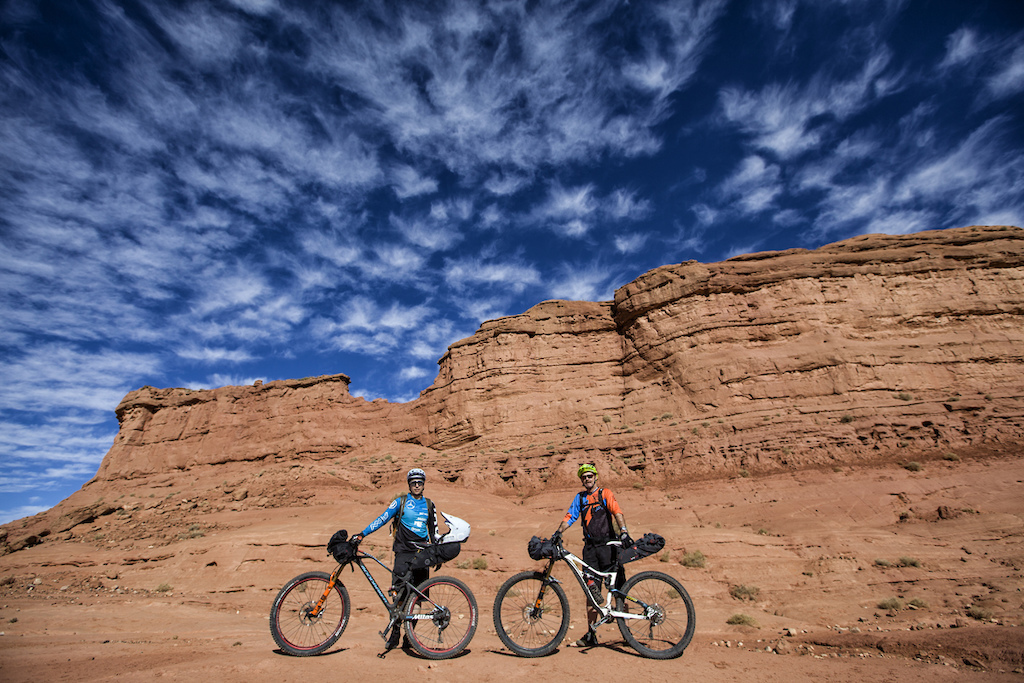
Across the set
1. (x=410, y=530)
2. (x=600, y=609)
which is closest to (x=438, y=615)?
(x=410, y=530)

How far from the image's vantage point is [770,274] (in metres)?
27.0

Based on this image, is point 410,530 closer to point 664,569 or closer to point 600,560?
point 600,560

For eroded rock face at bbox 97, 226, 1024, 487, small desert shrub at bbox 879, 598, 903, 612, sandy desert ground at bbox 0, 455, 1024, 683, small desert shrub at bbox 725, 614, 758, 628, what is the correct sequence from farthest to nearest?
eroded rock face at bbox 97, 226, 1024, 487 < small desert shrub at bbox 879, 598, 903, 612 < small desert shrub at bbox 725, 614, 758, 628 < sandy desert ground at bbox 0, 455, 1024, 683

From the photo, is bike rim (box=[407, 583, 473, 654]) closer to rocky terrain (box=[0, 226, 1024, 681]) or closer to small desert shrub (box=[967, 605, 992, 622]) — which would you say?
rocky terrain (box=[0, 226, 1024, 681])

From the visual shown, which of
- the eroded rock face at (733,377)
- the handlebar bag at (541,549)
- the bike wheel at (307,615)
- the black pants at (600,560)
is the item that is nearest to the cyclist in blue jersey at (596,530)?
the black pants at (600,560)

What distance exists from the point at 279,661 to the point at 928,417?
73.2 feet

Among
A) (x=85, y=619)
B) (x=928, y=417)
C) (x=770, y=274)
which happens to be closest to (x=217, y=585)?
(x=85, y=619)

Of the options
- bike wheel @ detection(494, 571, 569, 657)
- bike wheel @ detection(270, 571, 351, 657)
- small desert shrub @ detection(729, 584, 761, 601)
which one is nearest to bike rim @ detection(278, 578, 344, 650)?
bike wheel @ detection(270, 571, 351, 657)

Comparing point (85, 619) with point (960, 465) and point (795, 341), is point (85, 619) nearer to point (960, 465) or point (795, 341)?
point (960, 465)

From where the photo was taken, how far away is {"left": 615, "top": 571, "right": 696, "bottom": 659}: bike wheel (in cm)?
491

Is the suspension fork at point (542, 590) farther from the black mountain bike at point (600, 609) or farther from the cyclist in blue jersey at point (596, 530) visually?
the cyclist in blue jersey at point (596, 530)

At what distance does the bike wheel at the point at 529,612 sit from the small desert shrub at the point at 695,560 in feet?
22.1

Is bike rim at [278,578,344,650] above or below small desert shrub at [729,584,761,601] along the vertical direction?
above

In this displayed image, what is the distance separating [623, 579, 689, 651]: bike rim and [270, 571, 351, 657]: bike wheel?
3098 millimetres
